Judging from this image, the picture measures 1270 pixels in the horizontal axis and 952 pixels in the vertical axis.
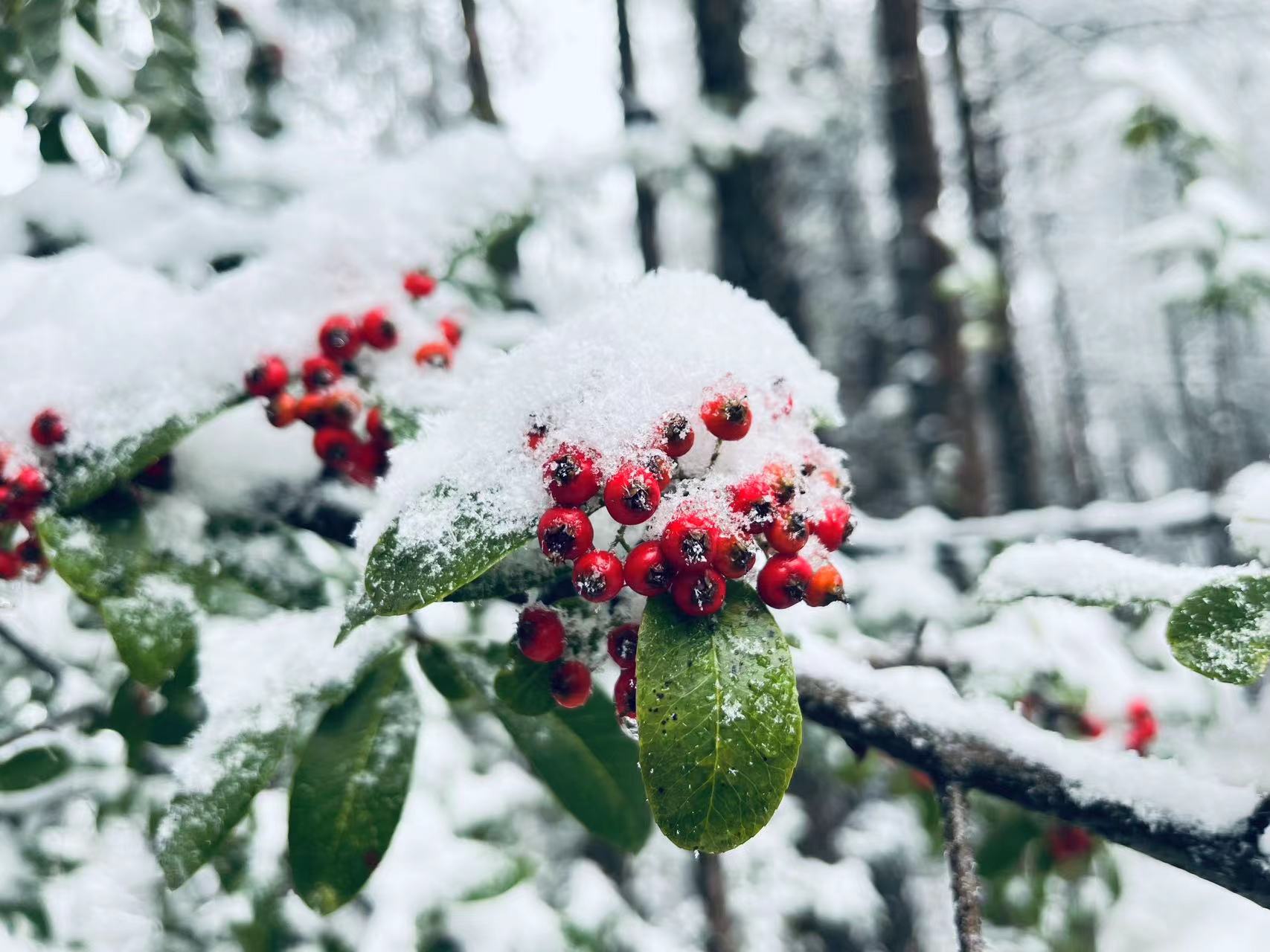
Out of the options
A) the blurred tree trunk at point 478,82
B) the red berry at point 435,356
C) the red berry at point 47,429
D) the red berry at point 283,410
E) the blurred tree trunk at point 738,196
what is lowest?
the blurred tree trunk at point 738,196

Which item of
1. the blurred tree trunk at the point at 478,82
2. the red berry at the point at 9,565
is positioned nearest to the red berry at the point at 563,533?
the red berry at the point at 9,565

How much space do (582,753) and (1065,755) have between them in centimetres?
59

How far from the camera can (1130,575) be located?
960 mm

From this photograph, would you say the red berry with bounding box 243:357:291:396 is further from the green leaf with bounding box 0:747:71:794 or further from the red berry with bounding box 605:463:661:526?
the green leaf with bounding box 0:747:71:794

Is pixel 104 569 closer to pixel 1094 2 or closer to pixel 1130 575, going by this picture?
pixel 1130 575

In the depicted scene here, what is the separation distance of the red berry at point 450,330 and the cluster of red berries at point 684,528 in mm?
555

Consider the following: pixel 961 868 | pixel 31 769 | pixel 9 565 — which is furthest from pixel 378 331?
pixel 31 769

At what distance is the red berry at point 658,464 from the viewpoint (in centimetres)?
75

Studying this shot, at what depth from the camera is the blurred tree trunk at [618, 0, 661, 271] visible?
3.19 metres

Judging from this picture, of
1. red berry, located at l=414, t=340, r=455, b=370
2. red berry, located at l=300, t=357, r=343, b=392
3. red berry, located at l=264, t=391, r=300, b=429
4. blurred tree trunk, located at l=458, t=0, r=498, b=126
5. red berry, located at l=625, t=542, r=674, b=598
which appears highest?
blurred tree trunk, located at l=458, t=0, r=498, b=126

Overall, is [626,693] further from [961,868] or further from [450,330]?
[450,330]

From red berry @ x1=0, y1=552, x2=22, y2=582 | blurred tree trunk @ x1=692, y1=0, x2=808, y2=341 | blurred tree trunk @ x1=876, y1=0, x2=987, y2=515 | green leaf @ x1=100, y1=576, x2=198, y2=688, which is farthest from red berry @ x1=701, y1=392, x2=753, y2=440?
blurred tree trunk @ x1=692, y1=0, x2=808, y2=341

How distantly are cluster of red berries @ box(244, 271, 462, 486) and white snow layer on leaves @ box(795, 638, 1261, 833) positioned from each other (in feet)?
1.96

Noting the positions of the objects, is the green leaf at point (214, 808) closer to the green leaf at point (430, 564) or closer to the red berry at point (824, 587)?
the green leaf at point (430, 564)
